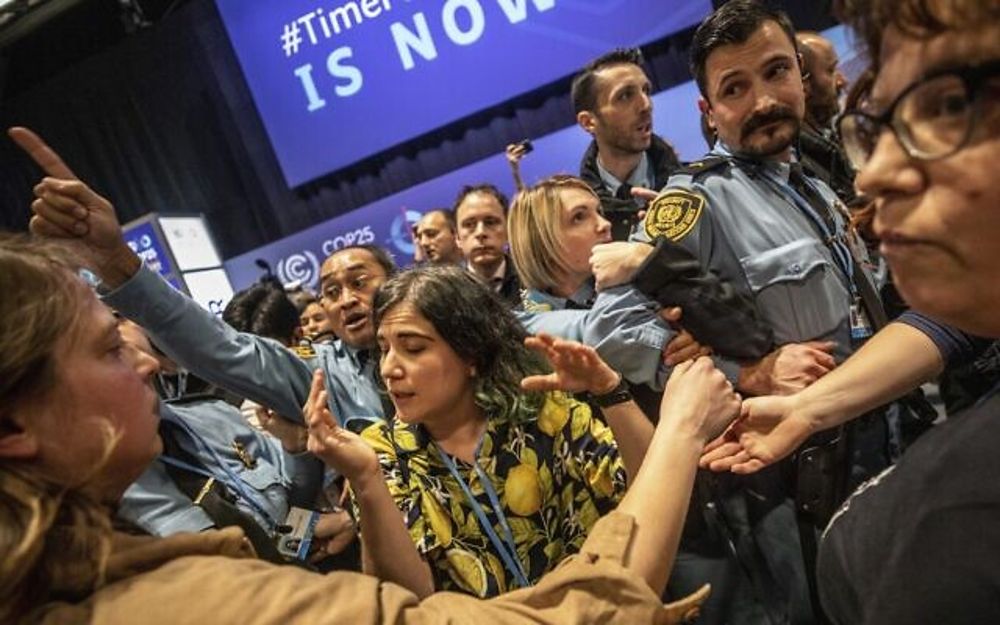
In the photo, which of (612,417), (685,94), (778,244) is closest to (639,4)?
(685,94)

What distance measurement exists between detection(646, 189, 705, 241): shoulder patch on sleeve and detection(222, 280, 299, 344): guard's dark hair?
219 centimetres

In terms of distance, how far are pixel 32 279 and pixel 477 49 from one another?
5.07 metres

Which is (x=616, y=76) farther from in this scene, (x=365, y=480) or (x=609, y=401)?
(x=365, y=480)

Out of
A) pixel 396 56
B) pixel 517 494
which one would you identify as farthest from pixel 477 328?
pixel 396 56

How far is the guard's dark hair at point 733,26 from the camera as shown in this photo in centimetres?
177

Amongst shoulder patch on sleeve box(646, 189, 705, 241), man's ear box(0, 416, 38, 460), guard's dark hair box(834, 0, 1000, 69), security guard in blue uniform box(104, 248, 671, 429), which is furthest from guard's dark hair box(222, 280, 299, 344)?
guard's dark hair box(834, 0, 1000, 69)

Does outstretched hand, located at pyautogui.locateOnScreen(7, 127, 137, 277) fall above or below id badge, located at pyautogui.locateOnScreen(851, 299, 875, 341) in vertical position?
above

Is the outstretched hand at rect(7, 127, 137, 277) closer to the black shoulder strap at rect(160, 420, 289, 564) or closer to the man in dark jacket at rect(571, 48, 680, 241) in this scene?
the black shoulder strap at rect(160, 420, 289, 564)

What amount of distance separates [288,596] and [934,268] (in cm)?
69

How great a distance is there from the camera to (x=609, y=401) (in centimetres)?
151

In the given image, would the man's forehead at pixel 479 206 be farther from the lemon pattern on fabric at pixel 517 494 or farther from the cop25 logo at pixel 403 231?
the cop25 logo at pixel 403 231

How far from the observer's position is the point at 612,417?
1.51 metres

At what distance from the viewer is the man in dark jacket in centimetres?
300

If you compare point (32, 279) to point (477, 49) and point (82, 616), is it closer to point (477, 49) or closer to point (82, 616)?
point (82, 616)
